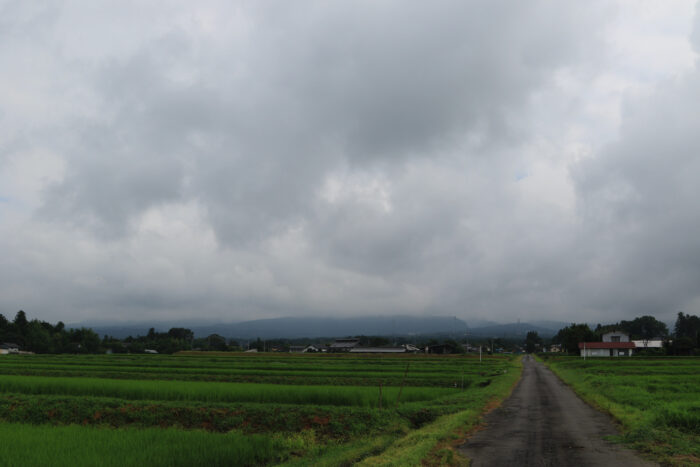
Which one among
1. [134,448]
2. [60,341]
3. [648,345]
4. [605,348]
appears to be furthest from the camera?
[648,345]

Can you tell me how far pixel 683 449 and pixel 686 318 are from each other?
210 metres

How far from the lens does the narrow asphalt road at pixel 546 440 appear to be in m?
12.1

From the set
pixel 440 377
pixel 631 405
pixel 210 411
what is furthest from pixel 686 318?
pixel 210 411

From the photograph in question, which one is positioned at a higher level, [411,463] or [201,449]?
[411,463]

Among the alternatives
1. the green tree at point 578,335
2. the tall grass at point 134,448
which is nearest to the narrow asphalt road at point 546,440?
the tall grass at point 134,448

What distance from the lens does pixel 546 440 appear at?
14422 mm

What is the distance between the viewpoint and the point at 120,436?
17312 millimetres

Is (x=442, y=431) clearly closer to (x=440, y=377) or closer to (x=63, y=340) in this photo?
(x=440, y=377)

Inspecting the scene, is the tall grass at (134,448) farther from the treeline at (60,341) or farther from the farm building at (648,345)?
the farm building at (648,345)

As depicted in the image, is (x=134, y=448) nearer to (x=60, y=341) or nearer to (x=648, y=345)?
(x=60, y=341)

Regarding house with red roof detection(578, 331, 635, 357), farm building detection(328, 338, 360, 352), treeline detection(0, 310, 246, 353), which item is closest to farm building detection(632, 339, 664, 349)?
house with red roof detection(578, 331, 635, 357)

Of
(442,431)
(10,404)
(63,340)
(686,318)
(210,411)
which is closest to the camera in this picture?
(442,431)

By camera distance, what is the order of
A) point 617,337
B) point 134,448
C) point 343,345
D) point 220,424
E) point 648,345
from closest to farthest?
point 134,448 < point 220,424 < point 617,337 < point 648,345 < point 343,345

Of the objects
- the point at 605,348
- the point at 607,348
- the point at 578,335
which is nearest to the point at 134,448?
the point at 605,348
